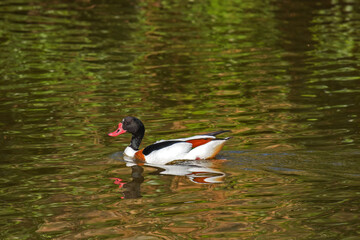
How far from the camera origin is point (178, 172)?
33.1 feet

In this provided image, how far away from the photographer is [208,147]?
10344 millimetres

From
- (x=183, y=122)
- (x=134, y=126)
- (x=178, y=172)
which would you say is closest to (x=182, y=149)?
(x=178, y=172)

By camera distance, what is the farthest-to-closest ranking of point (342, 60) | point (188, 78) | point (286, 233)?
point (342, 60) → point (188, 78) → point (286, 233)

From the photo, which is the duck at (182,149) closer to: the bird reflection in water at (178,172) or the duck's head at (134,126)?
the bird reflection in water at (178,172)

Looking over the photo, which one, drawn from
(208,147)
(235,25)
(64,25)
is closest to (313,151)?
(208,147)

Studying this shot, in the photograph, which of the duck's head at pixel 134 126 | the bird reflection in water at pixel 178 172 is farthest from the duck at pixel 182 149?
the duck's head at pixel 134 126

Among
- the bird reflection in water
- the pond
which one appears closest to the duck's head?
the pond

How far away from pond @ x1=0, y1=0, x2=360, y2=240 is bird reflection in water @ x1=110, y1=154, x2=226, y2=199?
3cm

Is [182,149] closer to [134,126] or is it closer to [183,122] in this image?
[134,126]

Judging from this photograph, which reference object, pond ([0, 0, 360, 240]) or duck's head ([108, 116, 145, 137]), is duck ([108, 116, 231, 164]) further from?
duck's head ([108, 116, 145, 137])

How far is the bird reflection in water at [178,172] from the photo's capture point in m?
9.34

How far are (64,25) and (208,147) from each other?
48.6ft

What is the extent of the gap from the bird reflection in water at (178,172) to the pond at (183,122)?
0.11 ft

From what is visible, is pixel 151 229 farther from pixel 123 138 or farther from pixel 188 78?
pixel 188 78
